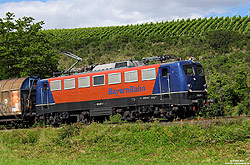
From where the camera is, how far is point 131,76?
21.2 meters

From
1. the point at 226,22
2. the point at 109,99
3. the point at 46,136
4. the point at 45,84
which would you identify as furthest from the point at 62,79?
the point at 226,22

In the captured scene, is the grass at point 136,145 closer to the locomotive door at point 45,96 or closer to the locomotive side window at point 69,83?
the locomotive side window at point 69,83

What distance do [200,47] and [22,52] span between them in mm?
36726

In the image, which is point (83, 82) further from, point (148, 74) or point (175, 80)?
point (175, 80)

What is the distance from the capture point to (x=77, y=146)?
16.7 meters

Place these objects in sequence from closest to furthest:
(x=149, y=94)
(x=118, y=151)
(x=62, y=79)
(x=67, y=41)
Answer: (x=118, y=151), (x=149, y=94), (x=62, y=79), (x=67, y=41)

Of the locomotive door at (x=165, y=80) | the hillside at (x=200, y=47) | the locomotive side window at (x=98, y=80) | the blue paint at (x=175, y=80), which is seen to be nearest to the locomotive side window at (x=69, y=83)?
the locomotive side window at (x=98, y=80)

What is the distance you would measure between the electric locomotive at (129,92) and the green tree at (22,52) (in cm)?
1240

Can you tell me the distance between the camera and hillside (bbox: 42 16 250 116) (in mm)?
32312

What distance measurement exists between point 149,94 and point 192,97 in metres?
2.81

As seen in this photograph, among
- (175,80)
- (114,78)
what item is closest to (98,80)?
(114,78)

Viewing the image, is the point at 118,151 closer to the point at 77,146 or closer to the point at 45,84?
the point at 77,146

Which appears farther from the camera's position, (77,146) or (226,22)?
(226,22)

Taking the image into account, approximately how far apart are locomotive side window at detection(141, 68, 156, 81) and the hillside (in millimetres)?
10979
